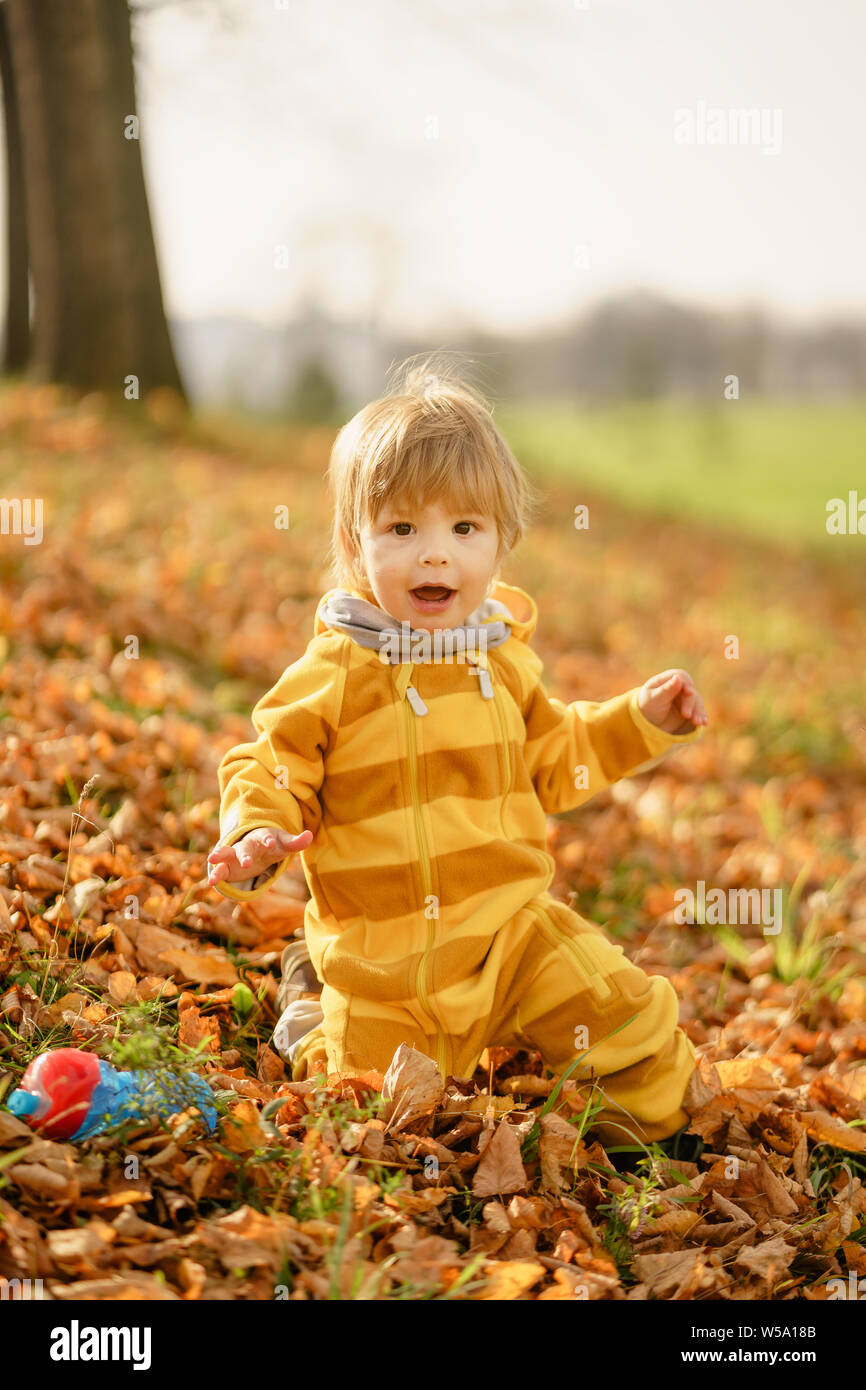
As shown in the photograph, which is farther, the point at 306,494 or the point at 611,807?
the point at 306,494

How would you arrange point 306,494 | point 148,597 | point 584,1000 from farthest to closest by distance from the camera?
1. point 306,494
2. point 148,597
3. point 584,1000

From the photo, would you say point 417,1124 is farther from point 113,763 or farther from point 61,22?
point 61,22

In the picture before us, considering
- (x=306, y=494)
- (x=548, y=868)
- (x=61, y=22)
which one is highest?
(x=61, y=22)

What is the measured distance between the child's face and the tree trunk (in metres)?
9.76

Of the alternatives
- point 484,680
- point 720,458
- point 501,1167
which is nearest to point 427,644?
point 484,680

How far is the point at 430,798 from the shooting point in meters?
2.52

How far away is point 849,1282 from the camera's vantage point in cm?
241

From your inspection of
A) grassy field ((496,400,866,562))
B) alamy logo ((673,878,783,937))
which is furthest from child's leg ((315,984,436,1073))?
grassy field ((496,400,866,562))

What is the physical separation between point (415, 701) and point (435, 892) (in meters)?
0.44

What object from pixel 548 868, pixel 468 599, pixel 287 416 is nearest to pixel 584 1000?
pixel 548 868

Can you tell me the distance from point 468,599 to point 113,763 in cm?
158

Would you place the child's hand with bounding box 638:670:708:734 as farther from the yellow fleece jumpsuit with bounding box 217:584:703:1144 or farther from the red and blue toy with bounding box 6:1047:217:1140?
the red and blue toy with bounding box 6:1047:217:1140
